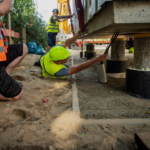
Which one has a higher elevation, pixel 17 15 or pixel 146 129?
pixel 17 15

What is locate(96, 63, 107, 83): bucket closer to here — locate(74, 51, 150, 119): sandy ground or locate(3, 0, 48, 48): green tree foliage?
locate(74, 51, 150, 119): sandy ground

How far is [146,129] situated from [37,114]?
115cm

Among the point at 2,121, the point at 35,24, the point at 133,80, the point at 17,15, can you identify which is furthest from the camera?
the point at 35,24

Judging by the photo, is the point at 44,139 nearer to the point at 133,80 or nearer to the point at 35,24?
the point at 133,80

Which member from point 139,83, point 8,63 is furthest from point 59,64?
point 139,83

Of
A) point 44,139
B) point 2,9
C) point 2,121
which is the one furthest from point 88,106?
point 2,9

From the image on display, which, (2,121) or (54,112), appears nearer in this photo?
(2,121)

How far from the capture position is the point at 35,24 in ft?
32.5

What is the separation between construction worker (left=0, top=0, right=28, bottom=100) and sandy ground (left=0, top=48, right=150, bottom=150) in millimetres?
120

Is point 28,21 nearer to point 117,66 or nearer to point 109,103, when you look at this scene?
point 117,66

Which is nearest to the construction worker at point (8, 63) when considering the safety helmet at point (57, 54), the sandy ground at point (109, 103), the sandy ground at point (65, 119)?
the sandy ground at point (65, 119)

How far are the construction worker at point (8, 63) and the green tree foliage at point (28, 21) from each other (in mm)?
6974

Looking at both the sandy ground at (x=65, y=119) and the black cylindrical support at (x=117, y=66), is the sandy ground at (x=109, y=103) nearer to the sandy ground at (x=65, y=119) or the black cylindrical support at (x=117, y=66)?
the sandy ground at (x=65, y=119)

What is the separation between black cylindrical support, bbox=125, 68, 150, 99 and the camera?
2.12 meters
